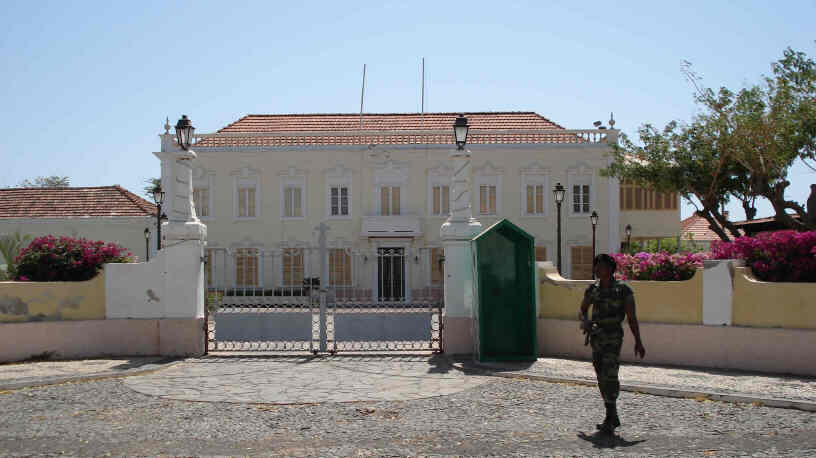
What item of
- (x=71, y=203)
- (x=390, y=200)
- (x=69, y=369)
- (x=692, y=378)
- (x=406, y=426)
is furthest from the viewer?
(x=71, y=203)

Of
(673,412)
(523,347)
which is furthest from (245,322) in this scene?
(673,412)

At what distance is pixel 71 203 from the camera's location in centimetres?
3189

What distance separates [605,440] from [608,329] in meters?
0.95

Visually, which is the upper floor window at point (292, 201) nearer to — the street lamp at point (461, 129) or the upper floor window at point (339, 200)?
the upper floor window at point (339, 200)

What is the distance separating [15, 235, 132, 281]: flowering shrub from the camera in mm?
11047

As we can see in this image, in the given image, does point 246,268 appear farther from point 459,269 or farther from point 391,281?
point 459,269

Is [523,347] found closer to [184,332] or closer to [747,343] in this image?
[747,343]

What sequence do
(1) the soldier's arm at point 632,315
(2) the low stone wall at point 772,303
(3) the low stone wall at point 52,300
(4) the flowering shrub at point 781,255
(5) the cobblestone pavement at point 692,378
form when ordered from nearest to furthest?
(1) the soldier's arm at point 632,315 → (5) the cobblestone pavement at point 692,378 → (2) the low stone wall at point 772,303 → (4) the flowering shrub at point 781,255 → (3) the low stone wall at point 52,300

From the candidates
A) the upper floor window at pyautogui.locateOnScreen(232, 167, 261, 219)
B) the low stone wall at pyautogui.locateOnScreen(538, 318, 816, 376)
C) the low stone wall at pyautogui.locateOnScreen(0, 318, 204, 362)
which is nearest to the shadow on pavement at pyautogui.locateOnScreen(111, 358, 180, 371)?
the low stone wall at pyautogui.locateOnScreen(0, 318, 204, 362)

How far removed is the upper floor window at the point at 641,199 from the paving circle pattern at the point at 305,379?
2134cm

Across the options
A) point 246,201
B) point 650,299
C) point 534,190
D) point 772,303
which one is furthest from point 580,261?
point 772,303

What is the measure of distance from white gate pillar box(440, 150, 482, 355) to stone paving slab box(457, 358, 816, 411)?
532 mm

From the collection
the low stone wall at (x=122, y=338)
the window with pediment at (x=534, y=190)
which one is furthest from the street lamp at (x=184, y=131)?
the window with pediment at (x=534, y=190)

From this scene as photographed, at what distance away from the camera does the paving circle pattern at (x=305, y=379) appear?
26.2 feet
